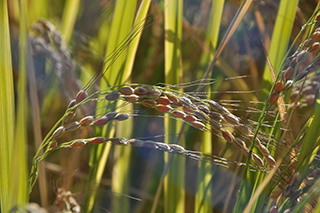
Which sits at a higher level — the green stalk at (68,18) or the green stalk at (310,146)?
the green stalk at (68,18)

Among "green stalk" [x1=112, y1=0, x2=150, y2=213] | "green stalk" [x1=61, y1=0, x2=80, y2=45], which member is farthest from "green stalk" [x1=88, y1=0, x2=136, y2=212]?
"green stalk" [x1=61, y1=0, x2=80, y2=45]

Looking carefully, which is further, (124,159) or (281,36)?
(124,159)

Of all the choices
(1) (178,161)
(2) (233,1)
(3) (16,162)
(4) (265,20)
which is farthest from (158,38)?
(3) (16,162)

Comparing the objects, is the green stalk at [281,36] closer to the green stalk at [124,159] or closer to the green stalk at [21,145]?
the green stalk at [124,159]

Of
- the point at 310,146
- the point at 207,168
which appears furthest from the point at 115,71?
the point at 310,146

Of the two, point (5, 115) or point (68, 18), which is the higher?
point (68, 18)

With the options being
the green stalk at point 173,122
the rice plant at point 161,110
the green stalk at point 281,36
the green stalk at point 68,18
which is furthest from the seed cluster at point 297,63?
the green stalk at point 68,18

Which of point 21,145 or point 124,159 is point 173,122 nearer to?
point 124,159
